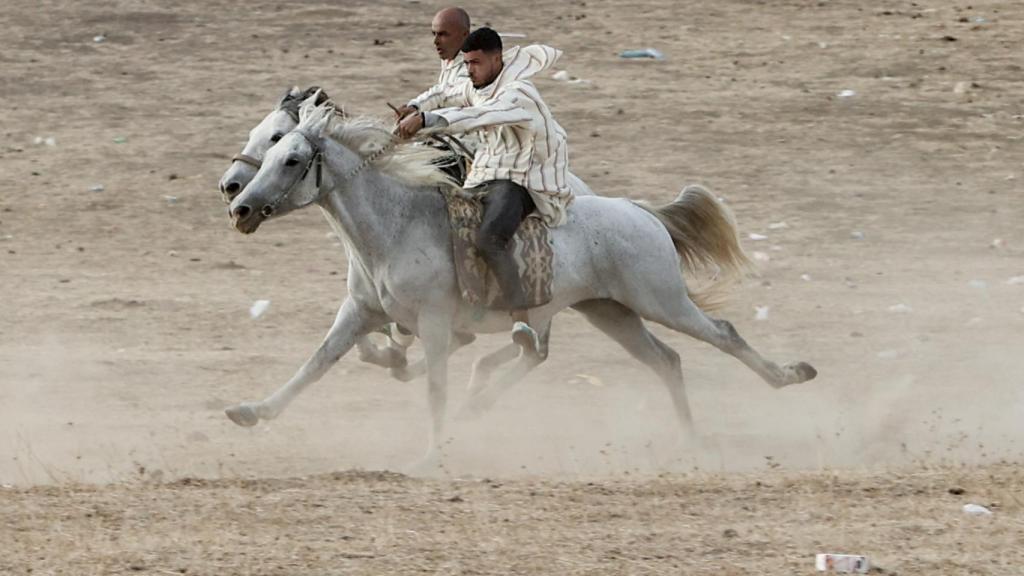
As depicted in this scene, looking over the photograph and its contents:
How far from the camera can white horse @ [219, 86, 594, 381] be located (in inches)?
327

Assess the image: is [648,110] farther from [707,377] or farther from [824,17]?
[707,377]

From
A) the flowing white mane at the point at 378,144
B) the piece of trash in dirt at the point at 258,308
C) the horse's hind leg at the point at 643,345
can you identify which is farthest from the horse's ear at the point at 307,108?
the piece of trash in dirt at the point at 258,308

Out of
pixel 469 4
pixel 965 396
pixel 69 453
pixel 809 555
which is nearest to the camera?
pixel 809 555

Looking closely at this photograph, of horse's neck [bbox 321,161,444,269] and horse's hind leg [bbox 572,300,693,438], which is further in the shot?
horse's hind leg [bbox 572,300,693,438]

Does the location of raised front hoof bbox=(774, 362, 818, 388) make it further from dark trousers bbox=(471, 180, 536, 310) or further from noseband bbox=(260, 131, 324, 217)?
noseband bbox=(260, 131, 324, 217)

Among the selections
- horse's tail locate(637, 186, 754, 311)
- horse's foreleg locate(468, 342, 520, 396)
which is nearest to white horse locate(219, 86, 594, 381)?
horse's foreleg locate(468, 342, 520, 396)

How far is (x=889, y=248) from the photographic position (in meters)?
13.0

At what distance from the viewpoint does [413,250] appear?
8320 mm

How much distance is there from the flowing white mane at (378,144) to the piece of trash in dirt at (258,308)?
10.1 ft

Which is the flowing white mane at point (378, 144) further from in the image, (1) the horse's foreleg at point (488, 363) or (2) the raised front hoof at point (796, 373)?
(2) the raised front hoof at point (796, 373)

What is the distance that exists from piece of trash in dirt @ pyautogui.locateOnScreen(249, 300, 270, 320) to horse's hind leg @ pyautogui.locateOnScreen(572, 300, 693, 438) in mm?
2775

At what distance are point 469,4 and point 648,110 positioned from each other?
3.01m

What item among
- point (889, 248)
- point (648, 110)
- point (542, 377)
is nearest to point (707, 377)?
point (542, 377)

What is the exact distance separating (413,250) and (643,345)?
143 centimetres
